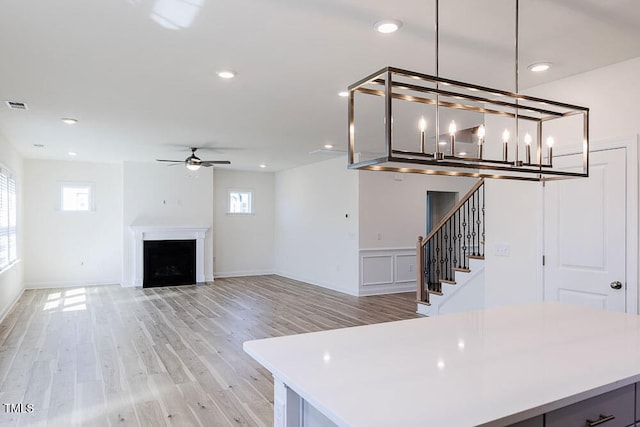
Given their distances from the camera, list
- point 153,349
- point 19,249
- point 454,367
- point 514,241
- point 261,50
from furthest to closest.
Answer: point 19,249 → point 153,349 → point 514,241 → point 261,50 → point 454,367

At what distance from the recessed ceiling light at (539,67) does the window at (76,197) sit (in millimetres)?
8934

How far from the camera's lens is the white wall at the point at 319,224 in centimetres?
826

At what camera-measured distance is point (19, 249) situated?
8.11 meters

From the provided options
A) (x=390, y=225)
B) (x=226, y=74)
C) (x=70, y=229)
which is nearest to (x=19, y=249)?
(x=70, y=229)

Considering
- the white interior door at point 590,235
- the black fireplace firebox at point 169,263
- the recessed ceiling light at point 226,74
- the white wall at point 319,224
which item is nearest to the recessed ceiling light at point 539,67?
the white interior door at point 590,235

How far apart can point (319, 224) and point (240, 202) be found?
9.04 feet

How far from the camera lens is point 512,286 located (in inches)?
162

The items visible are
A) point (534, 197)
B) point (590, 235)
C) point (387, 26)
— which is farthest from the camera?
point (534, 197)

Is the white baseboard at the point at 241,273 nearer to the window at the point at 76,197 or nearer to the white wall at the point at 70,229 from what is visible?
→ the white wall at the point at 70,229

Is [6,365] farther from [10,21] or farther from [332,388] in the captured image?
[332,388]

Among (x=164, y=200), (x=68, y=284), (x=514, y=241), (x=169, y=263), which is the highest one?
(x=164, y=200)

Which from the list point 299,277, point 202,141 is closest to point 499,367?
point 202,141

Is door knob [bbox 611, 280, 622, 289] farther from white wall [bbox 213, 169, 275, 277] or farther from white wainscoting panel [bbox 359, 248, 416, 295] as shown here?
white wall [bbox 213, 169, 275, 277]

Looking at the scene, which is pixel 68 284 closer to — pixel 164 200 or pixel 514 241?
pixel 164 200
